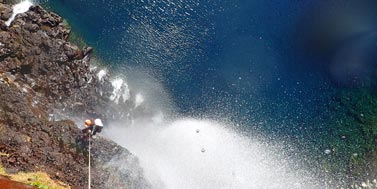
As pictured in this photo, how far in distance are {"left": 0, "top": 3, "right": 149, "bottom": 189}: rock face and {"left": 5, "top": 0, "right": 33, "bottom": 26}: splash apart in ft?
1.18

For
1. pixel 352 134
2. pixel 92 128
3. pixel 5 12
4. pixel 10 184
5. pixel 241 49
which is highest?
pixel 241 49

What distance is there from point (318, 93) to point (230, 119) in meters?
9.99

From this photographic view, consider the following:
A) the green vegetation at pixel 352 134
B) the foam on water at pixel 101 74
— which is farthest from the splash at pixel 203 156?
the foam on water at pixel 101 74

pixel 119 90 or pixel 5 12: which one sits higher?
pixel 5 12

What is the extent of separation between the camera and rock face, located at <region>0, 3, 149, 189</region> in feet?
78.3

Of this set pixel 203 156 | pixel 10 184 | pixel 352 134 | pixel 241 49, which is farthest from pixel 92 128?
pixel 352 134

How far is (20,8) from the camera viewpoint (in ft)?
98.1

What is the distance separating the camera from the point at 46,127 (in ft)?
Answer: 82.7

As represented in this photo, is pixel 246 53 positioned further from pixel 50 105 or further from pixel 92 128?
pixel 50 105

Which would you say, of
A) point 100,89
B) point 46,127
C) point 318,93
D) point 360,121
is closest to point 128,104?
point 100,89

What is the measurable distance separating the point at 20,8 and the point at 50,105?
8.66 meters

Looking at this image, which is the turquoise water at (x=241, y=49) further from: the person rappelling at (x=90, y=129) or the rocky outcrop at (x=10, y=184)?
the rocky outcrop at (x=10, y=184)

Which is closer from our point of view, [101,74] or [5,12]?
[5,12]

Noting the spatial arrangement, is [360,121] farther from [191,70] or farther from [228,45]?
[191,70]
